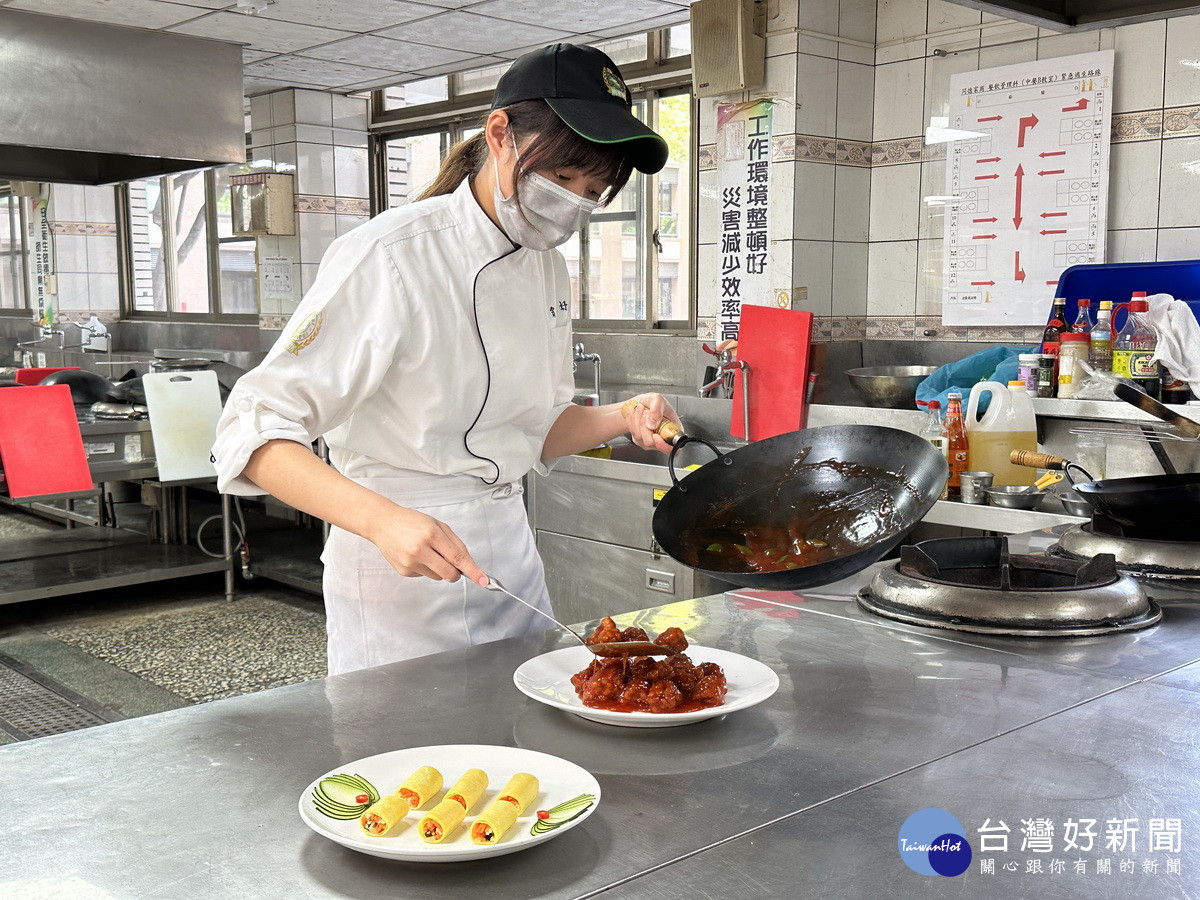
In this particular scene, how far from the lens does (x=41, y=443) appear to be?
4.65 m

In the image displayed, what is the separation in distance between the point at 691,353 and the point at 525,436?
3.44 meters

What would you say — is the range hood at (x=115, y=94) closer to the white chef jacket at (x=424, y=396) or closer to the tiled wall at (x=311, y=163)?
the white chef jacket at (x=424, y=396)

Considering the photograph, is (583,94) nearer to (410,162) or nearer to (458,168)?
(458,168)

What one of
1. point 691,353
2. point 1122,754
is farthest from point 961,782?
point 691,353

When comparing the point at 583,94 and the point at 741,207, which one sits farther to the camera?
the point at 741,207

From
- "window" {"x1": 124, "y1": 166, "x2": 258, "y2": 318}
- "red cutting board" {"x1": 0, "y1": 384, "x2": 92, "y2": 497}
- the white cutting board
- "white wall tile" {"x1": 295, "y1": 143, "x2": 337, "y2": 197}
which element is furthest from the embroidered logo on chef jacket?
"window" {"x1": 124, "y1": 166, "x2": 258, "y2": 318}

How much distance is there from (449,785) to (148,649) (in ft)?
13.1

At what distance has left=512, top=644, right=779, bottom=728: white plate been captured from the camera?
3.88 ft

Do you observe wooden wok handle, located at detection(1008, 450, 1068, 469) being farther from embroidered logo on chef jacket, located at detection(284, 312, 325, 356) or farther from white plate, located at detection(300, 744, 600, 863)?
white plate, located at detection(300, 744, 600, 863)

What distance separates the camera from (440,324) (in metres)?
1.68

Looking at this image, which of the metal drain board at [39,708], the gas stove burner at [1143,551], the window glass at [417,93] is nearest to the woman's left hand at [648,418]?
the gas stove burner at [1143,551]

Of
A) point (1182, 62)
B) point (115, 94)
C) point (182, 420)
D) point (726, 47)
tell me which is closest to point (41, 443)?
point (182, 420)

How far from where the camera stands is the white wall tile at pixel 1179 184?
3.80 m

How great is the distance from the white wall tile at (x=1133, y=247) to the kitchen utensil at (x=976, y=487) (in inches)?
56.0
